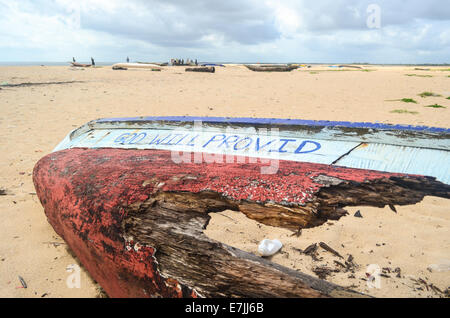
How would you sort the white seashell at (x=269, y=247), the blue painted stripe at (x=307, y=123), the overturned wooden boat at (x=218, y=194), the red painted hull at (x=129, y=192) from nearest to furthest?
the overturned wooden boat at (x=218, y=194), the red painted hull at (x=129, y=192), the white seashell at (x=269, y=247), the blue painted stripe at (x=307, y=123)

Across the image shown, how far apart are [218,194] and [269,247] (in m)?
0.49

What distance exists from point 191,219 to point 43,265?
1.26 m

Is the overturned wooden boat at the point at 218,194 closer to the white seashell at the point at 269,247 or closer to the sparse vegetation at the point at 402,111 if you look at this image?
the white seashell at the point at 269,247

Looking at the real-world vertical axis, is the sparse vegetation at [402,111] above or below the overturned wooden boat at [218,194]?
above

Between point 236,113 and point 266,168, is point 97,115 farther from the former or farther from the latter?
point 266,168

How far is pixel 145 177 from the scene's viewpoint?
6.07 feet

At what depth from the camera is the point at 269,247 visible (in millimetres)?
1778

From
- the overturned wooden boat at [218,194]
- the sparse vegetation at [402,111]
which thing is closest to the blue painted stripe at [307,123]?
the overturned wooden boat at [218,194]

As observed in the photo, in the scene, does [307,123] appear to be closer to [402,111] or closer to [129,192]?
[129,192]

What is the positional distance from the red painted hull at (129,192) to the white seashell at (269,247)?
35 cm

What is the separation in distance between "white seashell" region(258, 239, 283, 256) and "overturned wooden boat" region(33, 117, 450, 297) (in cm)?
23

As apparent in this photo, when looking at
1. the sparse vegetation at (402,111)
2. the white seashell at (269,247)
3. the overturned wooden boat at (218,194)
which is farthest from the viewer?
the sparse vegetation at (402,111)

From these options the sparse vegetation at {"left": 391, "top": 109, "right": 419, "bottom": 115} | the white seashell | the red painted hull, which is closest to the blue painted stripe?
the red painted hull

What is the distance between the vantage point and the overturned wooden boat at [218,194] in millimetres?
1234
